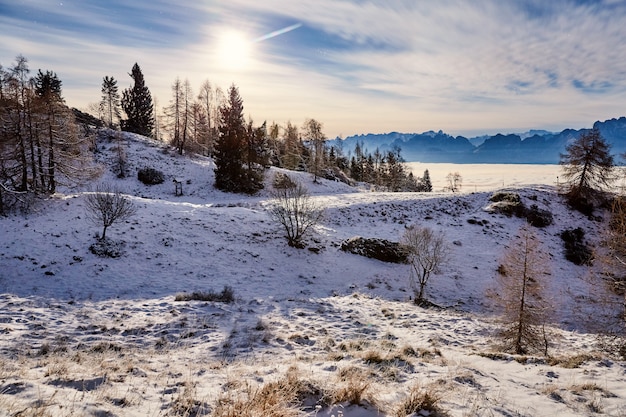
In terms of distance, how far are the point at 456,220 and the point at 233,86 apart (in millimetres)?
37824

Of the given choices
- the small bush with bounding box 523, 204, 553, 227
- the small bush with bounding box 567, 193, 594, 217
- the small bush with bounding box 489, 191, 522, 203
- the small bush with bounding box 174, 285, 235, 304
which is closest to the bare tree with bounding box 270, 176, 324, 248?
the small bush with bounding box 174, 285, 235, 304

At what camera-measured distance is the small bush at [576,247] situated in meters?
31.1

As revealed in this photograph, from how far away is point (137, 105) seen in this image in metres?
67.6

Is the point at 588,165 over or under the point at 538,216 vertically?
over

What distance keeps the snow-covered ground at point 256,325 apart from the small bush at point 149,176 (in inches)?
633

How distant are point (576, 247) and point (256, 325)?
36.6m

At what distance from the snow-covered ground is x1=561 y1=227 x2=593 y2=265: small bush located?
1038mm

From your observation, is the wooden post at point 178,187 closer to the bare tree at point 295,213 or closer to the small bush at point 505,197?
the bare tree at point 295,213

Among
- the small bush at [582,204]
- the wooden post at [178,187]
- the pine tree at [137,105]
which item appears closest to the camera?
the small bush at [582,204]

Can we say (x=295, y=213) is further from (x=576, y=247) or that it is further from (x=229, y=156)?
(x=576, y=247)

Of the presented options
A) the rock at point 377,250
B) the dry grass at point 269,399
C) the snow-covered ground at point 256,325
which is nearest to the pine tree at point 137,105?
the snow-covered ground at point 256,325

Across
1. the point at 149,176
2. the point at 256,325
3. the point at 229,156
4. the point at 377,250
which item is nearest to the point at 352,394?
the point at 256,325

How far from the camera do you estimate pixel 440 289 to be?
22.8 metres

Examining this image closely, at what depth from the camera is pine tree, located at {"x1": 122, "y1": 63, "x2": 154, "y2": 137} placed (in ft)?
218
